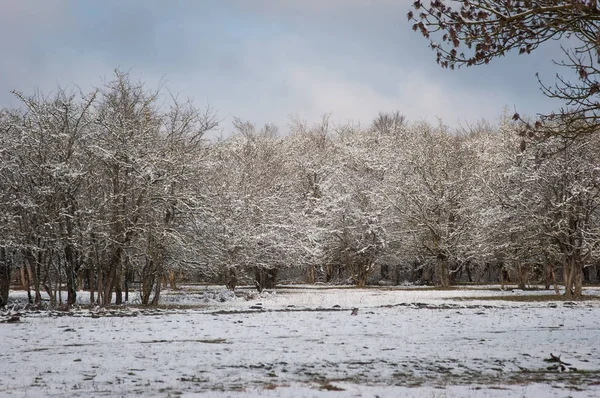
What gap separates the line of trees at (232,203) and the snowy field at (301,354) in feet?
14.4

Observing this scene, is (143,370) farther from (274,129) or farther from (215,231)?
(274,129)

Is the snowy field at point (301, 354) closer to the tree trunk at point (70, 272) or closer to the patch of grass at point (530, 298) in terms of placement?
the tree trunk at point (70, 272)

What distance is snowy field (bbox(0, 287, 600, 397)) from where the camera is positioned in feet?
29.2

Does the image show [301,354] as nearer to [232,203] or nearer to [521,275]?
[232,203]

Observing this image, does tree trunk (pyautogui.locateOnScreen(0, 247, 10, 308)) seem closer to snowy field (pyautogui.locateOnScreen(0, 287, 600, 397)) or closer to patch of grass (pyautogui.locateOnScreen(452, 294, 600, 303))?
snowy field (pyautogui.locateOnScreen(0, 287, 600, 397))

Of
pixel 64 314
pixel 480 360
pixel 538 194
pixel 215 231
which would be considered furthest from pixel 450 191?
pixel 480 360

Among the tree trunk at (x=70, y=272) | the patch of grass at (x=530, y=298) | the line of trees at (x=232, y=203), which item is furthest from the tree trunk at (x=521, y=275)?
the tree trunk at (x=70, y=272)

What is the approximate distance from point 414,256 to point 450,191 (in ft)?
20.2

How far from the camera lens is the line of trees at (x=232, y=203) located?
80.7ft

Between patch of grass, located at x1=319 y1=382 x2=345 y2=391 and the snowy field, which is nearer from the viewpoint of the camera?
patch of grass, located at x1=319 y1=382 x2=345 y2=391

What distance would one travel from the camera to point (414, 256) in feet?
154

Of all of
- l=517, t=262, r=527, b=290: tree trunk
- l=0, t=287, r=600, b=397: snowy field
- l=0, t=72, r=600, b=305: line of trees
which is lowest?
l=0, t=287, r=600, b=397: snowy field

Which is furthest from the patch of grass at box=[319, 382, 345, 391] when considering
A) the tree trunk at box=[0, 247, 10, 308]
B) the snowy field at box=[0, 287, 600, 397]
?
the tree trunk at box=[0, 247, 10, 308]

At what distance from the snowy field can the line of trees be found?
4.37 meters
